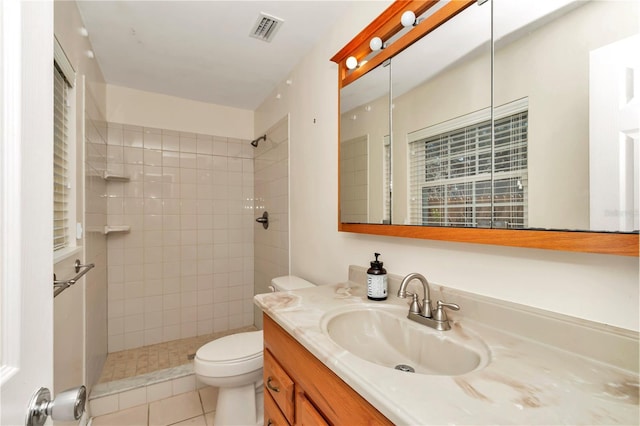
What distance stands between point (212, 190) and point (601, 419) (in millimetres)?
2948

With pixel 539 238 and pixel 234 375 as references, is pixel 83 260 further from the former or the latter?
pixel 539 238

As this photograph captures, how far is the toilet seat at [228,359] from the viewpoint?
153 cm

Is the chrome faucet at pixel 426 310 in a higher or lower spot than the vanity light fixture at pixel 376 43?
lower

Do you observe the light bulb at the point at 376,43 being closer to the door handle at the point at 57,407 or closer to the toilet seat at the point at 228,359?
the door handle at the point at 57,407

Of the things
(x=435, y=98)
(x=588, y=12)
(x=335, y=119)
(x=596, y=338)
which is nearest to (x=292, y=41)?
(x=335, y=119)

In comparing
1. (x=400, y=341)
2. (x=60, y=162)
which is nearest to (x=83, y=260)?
(x=60, y=162)

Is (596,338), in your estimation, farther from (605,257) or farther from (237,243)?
(237,243)

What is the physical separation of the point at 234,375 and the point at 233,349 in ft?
0.48

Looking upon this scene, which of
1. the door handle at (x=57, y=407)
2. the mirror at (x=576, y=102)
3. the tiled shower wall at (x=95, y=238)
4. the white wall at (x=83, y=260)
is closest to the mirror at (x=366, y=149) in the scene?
the mirror at (x=576, y=102)

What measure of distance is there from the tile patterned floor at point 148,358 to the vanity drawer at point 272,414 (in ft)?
4.74

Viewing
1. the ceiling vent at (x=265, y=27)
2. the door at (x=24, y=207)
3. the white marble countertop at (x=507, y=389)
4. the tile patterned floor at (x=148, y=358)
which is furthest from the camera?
the tile patterned floor at (x=148, y=358)

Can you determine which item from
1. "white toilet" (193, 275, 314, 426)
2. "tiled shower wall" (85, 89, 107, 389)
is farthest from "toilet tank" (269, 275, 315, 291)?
"tiled shower wall" (85, 89, 107, 389)

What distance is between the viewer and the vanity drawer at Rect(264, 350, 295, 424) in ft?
3.09

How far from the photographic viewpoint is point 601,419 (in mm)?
492
